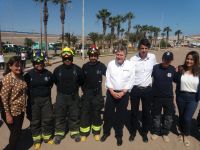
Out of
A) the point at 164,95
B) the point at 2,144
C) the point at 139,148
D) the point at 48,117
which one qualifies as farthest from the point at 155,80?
the point at 2,144

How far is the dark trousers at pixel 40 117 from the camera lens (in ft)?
15.9

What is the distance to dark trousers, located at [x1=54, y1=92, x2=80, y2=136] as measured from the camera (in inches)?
202

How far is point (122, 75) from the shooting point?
4.87 metres

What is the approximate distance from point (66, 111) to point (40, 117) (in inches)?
23.2

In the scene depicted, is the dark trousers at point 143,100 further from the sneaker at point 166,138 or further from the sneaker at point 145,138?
the sneaker at point 166,138

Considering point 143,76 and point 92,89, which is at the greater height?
point 143,76

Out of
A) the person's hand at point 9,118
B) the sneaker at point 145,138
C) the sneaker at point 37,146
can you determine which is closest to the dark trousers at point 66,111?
the sneaker at point 37,146

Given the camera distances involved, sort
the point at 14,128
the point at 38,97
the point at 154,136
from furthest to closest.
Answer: the point at 154,136
the point at 38,97
the point at 14,128

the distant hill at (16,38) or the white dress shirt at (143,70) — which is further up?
the distant hill at (16,38)

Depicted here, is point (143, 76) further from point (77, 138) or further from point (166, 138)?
point (77, 138)

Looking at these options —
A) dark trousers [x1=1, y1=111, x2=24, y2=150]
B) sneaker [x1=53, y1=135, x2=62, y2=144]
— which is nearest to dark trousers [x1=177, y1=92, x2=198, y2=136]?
sneaker [x1=53, y1=135, x2=62, y2=144]

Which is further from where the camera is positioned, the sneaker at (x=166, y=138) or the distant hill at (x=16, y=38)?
the distant hill at (x=16, y=38)

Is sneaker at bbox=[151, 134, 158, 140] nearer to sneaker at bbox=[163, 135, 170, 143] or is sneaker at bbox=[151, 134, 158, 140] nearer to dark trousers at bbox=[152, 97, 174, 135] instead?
dark trousers at bbox=[152, 97, 174, 135]

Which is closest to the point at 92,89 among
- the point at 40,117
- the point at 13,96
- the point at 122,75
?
the point at 122,75
